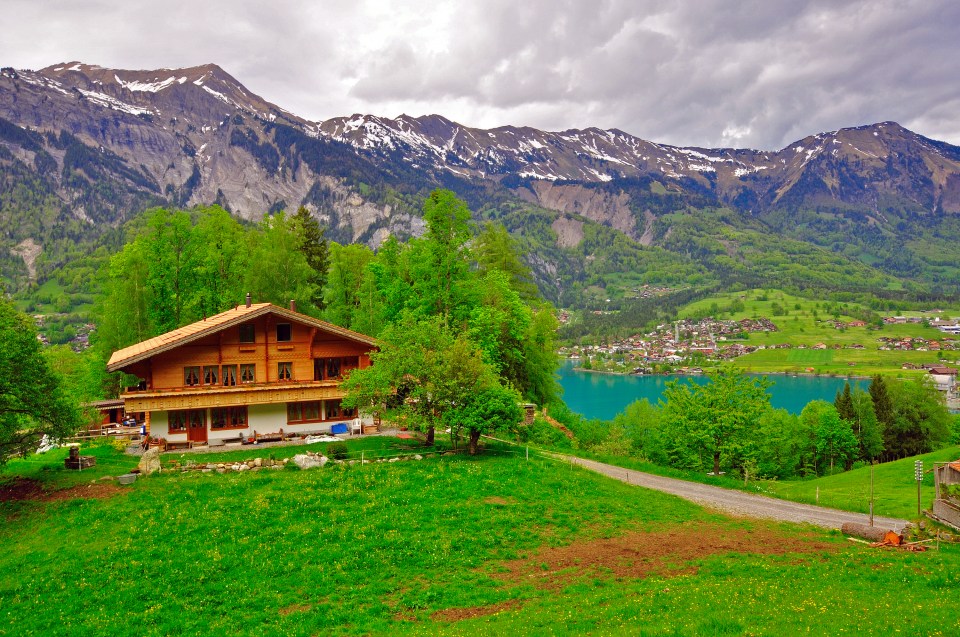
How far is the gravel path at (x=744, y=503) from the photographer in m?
26.8

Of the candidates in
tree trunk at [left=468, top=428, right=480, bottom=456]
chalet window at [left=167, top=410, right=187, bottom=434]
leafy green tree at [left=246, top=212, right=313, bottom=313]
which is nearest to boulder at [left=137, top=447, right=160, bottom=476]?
chalet window at [left=167, top=410, right=187, bottom=434]

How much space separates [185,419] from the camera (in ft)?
119

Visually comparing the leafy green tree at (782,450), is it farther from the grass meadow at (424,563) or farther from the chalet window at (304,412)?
A: the chalet window at (304,412)

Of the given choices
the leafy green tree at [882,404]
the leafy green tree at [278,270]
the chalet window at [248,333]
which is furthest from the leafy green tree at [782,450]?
the chalet window at [248,333]

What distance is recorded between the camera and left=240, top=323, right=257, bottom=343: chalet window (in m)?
37.9

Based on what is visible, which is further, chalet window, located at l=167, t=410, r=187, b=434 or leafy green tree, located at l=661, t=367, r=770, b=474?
leafy green tree, located at l=661, t=367, r=770, b=474

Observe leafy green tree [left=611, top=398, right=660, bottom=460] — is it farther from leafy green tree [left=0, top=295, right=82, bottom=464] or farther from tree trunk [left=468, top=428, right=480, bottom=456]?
leafy green tree [left=0, top=295, right=82, bottom=464]

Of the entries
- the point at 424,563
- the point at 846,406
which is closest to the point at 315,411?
the point at 424,563

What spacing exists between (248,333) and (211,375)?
3493 mm

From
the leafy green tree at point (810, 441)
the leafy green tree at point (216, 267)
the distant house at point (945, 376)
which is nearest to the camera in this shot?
the leafy green tree at point (216, 267)

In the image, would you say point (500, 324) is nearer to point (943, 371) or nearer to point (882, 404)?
point (882, 404)

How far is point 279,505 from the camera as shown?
23031 millimetres

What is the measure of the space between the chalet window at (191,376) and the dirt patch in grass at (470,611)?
27667 millimetres

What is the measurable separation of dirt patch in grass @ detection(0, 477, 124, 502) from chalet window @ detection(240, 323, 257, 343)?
13409mm
